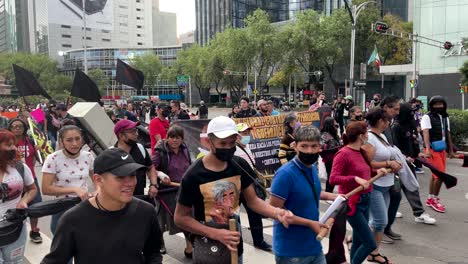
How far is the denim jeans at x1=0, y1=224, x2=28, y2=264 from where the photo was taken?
341 centimetres

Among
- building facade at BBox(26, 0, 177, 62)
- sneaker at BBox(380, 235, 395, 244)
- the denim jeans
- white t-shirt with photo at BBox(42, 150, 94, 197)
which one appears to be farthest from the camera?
building facade at BBox(26, 0, 177, 62)

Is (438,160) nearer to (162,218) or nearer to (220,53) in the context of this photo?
(162,218)

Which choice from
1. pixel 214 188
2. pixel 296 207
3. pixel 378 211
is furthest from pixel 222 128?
pixel 378 211

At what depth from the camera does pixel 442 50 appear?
3478 centimetres

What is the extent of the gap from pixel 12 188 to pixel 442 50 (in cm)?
3753

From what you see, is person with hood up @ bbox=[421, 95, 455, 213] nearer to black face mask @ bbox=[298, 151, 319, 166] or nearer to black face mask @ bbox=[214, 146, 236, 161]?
black face mask @ bbox=[298, 151, 319, 166]

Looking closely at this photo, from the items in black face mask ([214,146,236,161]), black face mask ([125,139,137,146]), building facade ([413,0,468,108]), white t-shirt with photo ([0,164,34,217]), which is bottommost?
white t-shirt with photo ([0,164,34,217])

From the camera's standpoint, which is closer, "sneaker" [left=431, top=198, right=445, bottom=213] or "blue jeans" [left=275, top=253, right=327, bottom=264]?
"blue jeans" [left=275, top=253, right=327, bottom=264]

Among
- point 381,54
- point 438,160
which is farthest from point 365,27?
point 438,160

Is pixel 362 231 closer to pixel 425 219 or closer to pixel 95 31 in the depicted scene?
pixel 425 219

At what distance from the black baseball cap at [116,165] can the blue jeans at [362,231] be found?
2.72 m

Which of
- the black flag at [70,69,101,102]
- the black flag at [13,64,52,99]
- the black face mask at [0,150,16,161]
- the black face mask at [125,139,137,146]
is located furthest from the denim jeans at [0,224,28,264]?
the black flag at [13,64,52,99]

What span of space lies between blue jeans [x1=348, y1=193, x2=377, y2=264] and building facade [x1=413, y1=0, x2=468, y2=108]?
109 feet

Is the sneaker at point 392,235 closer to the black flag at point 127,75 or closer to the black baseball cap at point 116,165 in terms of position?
the black baseball cap at point 116,165
